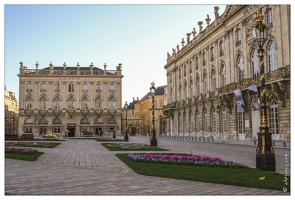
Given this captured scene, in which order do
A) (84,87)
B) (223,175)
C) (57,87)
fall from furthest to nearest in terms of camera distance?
(84,87), (57,87), (223,175)

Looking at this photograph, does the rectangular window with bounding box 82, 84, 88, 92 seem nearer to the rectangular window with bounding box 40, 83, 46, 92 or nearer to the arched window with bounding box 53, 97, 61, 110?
the arched window with bounding box 53, 97, 61, 110

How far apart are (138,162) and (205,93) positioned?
36441 millimetres

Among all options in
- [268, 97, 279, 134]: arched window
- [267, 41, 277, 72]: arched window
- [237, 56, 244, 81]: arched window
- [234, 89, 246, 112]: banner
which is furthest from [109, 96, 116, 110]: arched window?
[268, 97, 279, 134]: arched window

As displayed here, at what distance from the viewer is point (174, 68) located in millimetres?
66188

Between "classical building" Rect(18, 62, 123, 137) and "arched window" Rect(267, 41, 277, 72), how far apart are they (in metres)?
50.1

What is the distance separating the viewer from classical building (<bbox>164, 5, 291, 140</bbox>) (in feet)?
96.9

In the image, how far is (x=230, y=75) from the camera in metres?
40.8

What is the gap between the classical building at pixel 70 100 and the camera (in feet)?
251

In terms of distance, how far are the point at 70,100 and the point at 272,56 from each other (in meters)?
55.8

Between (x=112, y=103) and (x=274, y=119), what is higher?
(x=112, y=103)

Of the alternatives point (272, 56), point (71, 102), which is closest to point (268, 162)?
point (272, 56)

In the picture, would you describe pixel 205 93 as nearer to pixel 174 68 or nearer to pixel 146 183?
pixel 174 68

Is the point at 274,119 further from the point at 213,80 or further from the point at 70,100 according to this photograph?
the point at 70,100
